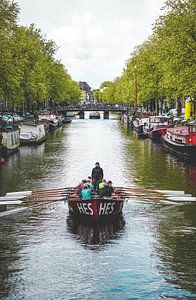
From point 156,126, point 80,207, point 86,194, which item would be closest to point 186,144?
point 156,126

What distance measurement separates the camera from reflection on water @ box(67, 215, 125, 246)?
2331 centimetres

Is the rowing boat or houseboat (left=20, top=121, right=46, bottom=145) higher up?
houseboat (left=20, top=121, right=46, bottom=145)

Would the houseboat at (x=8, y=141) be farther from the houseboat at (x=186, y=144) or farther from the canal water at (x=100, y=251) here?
the houseboat at (x=186, y=144)

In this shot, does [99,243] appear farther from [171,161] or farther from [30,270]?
[171,161]

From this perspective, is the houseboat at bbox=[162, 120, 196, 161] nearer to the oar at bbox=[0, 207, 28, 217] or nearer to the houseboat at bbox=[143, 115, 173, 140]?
the houseboat at bbox=[143, 115, 173, 140]

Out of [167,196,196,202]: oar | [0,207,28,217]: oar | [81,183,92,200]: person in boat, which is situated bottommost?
[0,207,28,217]: oar

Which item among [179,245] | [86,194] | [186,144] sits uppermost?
[186,144]

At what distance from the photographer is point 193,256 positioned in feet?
68.2

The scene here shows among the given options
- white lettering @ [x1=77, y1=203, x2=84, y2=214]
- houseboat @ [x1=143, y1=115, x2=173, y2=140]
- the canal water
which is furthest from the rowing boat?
houseboat @ [x1=143, y1=115, x2=173, y2=140]

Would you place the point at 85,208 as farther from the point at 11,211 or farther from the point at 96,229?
the point at 11,211

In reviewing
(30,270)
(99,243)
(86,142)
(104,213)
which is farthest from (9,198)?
(86,142)

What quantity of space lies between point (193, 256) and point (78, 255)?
4.72m

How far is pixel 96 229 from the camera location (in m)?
24.8

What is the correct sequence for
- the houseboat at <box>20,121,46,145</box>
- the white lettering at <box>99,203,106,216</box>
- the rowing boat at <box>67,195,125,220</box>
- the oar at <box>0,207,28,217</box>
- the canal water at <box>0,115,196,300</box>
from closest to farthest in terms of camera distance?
the canal water at <box>0,115,196,300</box>
the rowing boat at <box>67,195,125,220</box>
the white lettering at <box>99,203,106,216</box>
the oar at <box>0,207,28,217</box>
the houseboat at <box>20,121,46,145</box>
